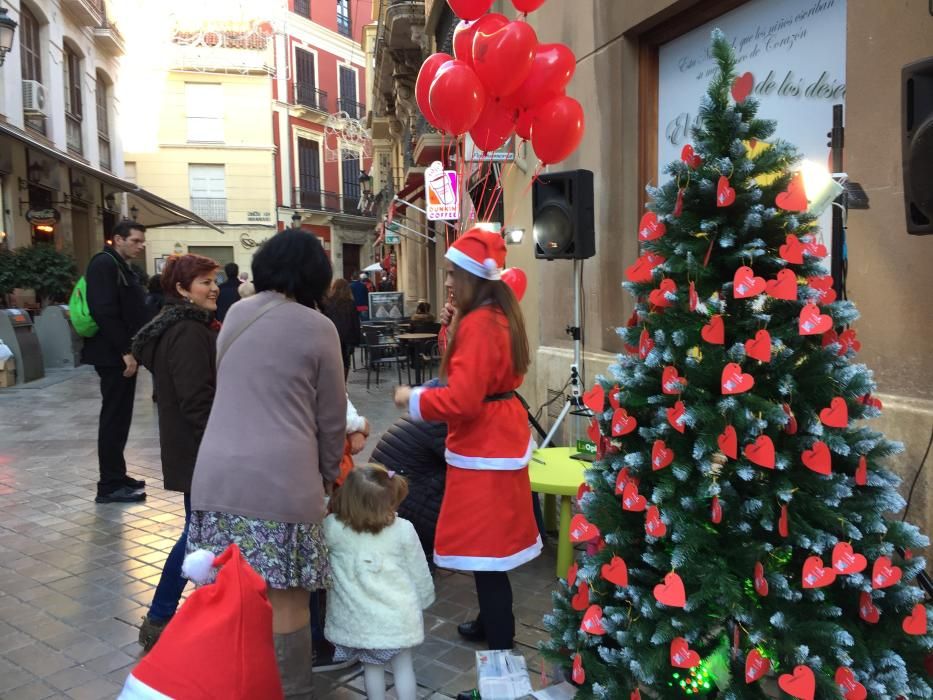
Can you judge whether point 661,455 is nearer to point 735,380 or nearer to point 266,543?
point 735,380

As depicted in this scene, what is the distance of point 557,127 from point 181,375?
3.34m

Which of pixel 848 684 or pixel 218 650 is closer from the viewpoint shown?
pixel 218 650

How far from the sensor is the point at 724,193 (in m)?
1.90

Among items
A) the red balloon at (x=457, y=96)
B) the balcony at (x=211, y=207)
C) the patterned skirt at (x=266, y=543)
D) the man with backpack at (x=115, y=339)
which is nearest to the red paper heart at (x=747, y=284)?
the patterned skirt at (x=266, y=543)

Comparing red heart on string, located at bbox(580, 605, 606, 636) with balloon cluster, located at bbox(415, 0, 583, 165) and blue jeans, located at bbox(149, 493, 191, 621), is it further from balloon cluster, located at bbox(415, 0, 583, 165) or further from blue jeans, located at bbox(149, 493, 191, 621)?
balloon cluster, located at bbox(415, 0, 583, 165)

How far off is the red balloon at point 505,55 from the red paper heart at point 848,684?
4.32m

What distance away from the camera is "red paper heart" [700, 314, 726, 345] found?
6.17ft

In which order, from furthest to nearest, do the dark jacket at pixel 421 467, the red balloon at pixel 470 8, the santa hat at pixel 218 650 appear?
the red balloon at pixel 470 8 < the dark jacket at pixel 421 467 < the santa hat at pixel 218 650

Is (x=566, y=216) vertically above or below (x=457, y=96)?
below

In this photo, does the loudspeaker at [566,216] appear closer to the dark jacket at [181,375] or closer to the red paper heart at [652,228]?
the dark jacket at [181,375]

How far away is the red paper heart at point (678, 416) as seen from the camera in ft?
6.23

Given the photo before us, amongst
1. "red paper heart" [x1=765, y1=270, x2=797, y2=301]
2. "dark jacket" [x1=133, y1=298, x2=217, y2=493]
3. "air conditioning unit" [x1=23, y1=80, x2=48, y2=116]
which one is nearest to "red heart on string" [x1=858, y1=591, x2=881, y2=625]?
"red paper heart" [x1=765, y1=270, x2=797, y2=301]

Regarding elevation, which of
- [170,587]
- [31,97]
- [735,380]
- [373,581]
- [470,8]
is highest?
[31,97]

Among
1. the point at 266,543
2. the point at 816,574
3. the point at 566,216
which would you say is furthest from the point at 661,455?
the point at 566,216
